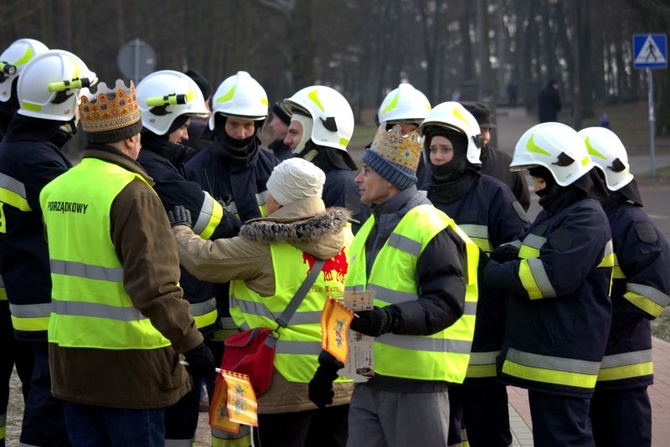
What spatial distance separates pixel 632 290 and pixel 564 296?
519 millimetres

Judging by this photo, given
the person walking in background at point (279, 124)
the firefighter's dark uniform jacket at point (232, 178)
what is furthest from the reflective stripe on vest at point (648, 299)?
the person walking in background at point (279, 124)

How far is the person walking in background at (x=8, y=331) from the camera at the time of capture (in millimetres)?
6539

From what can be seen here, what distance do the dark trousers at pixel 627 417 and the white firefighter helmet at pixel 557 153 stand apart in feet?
3.75

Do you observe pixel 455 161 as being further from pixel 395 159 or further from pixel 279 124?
pixel 279 124

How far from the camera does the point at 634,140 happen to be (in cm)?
3897

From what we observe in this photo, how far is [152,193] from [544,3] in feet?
207

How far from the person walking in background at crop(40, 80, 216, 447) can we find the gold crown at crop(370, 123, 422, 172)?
926 mm

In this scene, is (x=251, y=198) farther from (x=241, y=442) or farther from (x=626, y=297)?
(x=626, y=297)

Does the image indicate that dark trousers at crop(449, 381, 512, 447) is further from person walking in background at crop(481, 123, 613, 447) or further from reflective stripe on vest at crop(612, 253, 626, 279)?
reflective stripe on vest at crop(612, 253, 626, 279)

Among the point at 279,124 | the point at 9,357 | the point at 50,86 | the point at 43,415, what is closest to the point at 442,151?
the point at 50,86

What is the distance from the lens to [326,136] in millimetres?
6984

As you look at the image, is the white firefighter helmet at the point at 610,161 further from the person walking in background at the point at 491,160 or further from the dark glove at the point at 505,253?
the person walking in background at the point at 491,160

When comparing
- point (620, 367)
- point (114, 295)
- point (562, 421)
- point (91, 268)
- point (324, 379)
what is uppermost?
point (91, 268)

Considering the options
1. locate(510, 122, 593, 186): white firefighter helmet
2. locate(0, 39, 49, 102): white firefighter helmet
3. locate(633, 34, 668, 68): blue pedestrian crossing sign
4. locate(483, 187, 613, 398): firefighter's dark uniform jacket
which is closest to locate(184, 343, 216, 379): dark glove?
locate(483, 187, 613, 398): firefighter's dark uniform jacket
